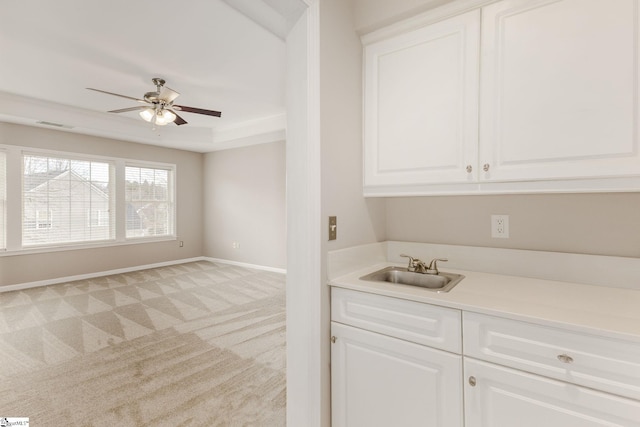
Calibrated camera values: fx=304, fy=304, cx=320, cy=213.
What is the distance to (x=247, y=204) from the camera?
620 centimetres

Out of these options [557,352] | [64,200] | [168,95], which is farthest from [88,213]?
[557,352]

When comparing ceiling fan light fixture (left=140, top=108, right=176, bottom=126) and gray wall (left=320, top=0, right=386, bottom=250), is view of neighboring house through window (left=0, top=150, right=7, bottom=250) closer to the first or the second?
ceiling fan light fixture (left=140, top=108, right=176, bottom=126)

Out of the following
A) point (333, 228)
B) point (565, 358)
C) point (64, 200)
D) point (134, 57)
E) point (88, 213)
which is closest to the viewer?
point (565, 358)

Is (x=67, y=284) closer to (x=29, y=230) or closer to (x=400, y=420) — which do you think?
(x=29, y=230)

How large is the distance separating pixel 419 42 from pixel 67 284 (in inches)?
237

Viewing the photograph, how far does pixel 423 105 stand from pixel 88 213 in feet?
19.5

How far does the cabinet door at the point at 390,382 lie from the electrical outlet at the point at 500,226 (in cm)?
82

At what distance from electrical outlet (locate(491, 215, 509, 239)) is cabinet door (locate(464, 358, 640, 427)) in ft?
2.66

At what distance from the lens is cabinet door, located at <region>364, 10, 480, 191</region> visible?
4.91 ft

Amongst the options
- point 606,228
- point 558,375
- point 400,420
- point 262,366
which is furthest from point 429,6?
point 262,366

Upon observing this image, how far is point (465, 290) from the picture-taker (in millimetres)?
1403

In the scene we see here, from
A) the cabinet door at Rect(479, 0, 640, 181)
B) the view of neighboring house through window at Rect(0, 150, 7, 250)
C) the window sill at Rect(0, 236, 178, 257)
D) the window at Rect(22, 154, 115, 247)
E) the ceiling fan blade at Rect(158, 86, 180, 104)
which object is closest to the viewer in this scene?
the cabinet door at Rect(479, 0, 640, 181)

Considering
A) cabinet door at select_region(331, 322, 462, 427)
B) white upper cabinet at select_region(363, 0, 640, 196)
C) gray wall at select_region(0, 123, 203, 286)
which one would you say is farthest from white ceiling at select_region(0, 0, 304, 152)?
cabinet door at select_region(331, 322, 462, 427)

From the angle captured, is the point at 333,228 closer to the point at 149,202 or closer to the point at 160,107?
the point at 160,107
